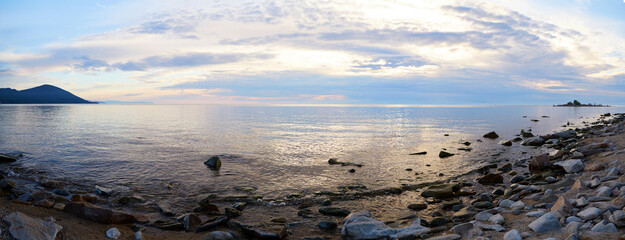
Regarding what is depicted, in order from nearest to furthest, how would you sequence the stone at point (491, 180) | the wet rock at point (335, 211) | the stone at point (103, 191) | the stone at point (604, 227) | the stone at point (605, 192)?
the stone at point (604, 227)
the stone at point (605, 192)
the wet rock at point (335, 211)
the stone at point (103, 191)
the stone at point (491, 180)

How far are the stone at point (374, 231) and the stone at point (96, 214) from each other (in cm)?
666

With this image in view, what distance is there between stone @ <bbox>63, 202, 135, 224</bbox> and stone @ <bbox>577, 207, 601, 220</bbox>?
466 inches

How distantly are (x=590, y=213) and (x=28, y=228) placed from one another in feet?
38.8

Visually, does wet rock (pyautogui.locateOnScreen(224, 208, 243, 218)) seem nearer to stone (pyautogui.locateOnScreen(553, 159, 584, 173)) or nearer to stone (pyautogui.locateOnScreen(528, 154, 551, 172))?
stone (pyautogui.locateOnScreen(553, 159, 584, 173))

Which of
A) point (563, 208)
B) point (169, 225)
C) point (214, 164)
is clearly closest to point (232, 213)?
point (169, 225)

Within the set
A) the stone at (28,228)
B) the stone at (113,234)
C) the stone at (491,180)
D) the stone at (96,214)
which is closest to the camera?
the stone at (28,228)

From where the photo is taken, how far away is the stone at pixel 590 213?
6.38 m

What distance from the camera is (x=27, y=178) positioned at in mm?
15281

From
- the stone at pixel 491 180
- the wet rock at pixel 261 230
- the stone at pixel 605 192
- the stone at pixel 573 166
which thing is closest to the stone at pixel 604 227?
the stone at pixel 605 192

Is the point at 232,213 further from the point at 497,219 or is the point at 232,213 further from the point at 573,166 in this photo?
the point at 573,166

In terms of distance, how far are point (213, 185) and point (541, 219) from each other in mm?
12648

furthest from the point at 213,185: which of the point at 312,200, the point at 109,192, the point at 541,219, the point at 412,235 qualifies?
the point at 541,219

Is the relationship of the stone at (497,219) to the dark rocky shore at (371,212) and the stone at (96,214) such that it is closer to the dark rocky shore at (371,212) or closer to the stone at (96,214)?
the dark rocky shore at (371,212)

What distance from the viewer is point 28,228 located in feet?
21.1
